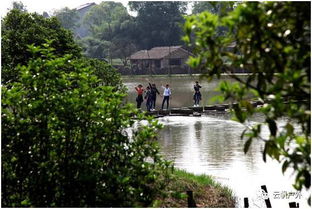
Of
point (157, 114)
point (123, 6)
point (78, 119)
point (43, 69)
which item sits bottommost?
point (157, 114)

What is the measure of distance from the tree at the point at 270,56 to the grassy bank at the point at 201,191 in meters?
4.04

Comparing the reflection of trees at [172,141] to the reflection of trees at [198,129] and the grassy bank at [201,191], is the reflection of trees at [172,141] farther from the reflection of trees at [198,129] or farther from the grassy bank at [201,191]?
the grassy bank at [201,191]

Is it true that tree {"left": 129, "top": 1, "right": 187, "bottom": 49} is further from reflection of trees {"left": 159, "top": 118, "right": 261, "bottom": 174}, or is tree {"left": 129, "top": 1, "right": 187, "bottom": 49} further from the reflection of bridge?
reflection of trees {"left": 159, "top": 118, "right": 261, "bottom": 174}

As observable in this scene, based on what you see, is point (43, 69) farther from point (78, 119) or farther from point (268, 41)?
point (268, 41)

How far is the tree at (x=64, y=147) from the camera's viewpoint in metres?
6.66

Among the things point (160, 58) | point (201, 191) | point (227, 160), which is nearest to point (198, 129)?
point (227, 160)

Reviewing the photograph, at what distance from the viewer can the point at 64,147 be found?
687 cm

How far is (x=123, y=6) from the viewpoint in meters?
113

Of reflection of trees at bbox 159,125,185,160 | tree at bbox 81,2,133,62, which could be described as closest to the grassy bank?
reflection of trees at bbox 159,125,185,160

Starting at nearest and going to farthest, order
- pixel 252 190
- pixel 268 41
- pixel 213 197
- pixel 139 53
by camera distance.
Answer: pixel 268 41 → pixel 213 197 → pixel 252 190 → pixel 139 53

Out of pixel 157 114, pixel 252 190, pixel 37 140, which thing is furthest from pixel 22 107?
pixel 157 114

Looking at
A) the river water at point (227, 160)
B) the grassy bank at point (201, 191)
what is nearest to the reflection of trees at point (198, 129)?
the river water at point (227, 160)

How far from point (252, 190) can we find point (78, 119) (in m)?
4.81

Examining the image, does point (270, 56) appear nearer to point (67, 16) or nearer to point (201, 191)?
point (201, 191)
